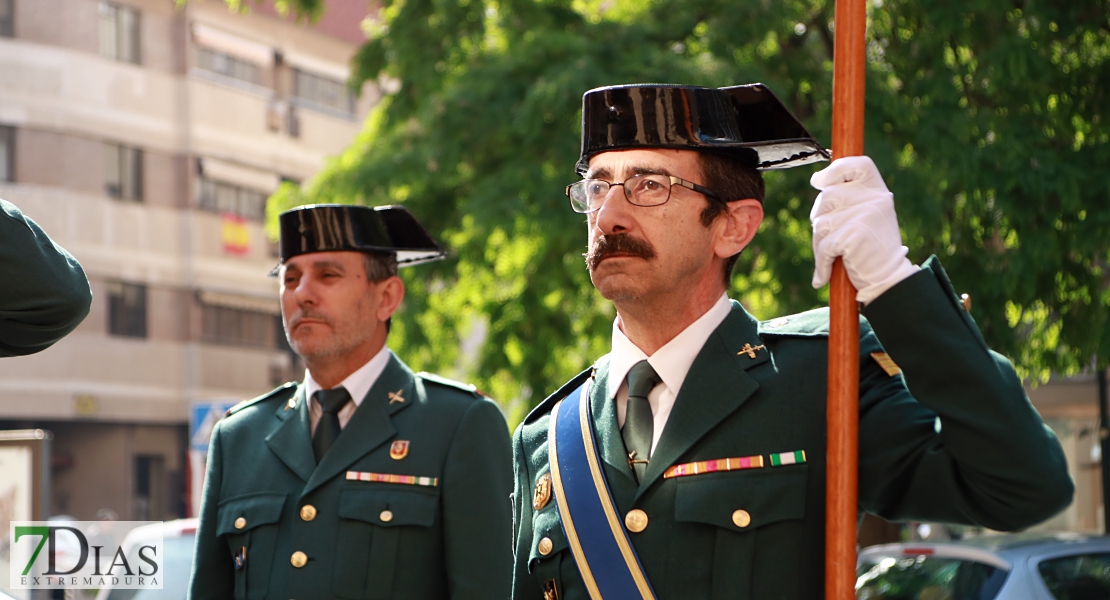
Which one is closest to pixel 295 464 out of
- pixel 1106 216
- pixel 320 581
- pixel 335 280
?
pixel 320 581

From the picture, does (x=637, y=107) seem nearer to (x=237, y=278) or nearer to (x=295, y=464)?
(x=295, y=464)

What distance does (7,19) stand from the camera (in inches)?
917

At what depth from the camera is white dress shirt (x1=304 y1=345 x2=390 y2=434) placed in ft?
14.4

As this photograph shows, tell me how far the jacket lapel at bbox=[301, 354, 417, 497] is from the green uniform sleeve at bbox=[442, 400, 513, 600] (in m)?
0.23

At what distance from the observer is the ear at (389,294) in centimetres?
467

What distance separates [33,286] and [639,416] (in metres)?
1.21

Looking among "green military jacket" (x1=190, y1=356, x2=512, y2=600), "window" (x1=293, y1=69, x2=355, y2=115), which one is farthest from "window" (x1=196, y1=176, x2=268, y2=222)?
"green military jacket" (x1=190, y1=356, x2=512, y2=600)

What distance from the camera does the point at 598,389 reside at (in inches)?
116

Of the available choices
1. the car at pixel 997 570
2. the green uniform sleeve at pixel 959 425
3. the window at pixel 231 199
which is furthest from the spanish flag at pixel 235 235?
the green uniform sleeve at pixel 959 425

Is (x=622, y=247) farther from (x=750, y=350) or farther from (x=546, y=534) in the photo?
(x=546, y=534)

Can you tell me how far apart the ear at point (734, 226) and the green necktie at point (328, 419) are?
1.86 meters

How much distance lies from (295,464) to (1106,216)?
17.5 feet

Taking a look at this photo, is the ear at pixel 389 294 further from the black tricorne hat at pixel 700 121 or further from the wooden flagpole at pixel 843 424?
the wooden flagpole at pixel 843 424

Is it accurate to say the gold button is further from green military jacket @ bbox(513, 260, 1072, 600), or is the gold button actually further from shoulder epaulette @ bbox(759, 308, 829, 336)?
shoulder epaulette @ bbox(759, 308, 829, 336)
